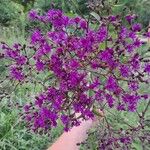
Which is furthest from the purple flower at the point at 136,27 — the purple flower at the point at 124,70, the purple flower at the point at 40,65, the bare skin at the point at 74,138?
the bare skin at the point at 74,138

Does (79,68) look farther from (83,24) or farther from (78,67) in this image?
(83,24)

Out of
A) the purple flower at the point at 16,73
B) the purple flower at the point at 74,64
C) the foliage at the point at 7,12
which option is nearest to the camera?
the purple flower at the point at 74,64

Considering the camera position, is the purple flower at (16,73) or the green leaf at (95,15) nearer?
the purple flower at (16,73)

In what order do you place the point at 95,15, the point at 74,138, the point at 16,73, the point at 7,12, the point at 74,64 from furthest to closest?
the point at 7,12, the point at 74,138, the point at 95,15, the point at 16,73, the point at 74,64

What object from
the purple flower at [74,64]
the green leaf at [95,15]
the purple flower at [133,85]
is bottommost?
the purple flower at [133,85]

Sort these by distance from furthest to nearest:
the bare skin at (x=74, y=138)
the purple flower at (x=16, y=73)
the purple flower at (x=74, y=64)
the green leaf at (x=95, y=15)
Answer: the bare skin at (x=74, y=138), the green leaf at (x=95, y=15), the purple flower at (x=16, y=73), the purple flower at (x=74, y=64)

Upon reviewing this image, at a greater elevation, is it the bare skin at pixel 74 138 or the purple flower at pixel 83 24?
the purple flower at pixel 83 24

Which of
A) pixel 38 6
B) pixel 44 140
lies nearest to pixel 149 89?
pixel 44 140

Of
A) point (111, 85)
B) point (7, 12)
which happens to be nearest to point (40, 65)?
point (111, 85)

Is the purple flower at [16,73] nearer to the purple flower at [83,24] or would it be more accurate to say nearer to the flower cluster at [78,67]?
the flower cluster at [78,67]

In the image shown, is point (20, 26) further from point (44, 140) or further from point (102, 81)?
point (102, 81)
